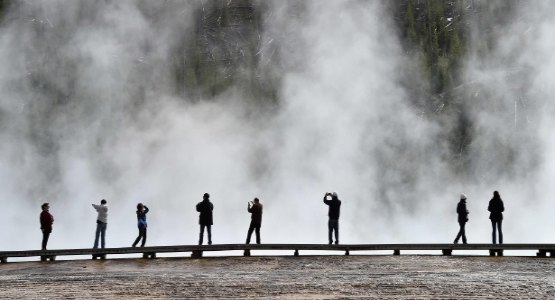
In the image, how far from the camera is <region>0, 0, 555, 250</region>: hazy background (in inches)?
5674

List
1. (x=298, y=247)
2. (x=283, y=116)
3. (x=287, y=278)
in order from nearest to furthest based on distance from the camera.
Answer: (x=287, y=278)
(x=298, y=247)
(x=283, y=116)

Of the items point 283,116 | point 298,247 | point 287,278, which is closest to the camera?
point 287,278

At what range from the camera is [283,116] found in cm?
15538

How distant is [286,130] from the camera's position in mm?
154875

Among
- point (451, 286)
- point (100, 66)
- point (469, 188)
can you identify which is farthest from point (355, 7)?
point (451, 286)

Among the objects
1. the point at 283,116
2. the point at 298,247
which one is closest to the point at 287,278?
the point at 298,247

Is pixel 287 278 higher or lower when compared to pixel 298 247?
lower

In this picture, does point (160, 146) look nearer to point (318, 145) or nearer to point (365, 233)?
point (318, 145)

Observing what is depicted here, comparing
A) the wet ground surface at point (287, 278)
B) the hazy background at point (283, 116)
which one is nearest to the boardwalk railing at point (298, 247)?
the wet ground surface at point (287, 278)

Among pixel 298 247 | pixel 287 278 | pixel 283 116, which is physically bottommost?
pixel 287 278

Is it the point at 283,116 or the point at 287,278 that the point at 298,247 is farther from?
the point at 283,116

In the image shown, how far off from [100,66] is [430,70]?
2504 inches

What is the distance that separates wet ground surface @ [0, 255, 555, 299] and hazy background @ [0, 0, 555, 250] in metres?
118

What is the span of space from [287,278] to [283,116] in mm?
135798
